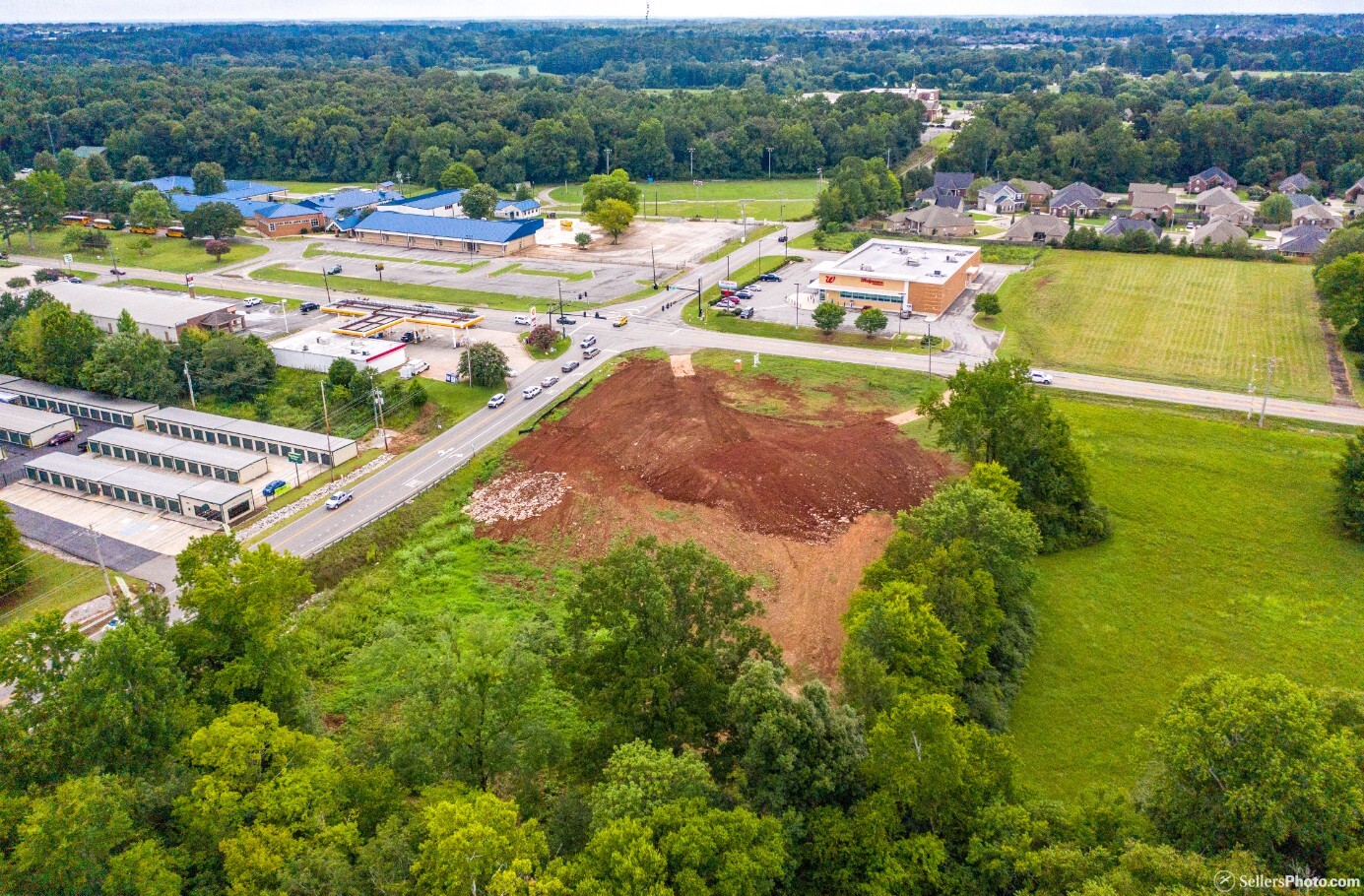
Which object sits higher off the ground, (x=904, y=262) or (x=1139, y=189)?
(x=1139, y=189)

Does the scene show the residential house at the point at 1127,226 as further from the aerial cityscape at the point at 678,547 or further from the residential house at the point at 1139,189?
the residential house at the point at 1139,189

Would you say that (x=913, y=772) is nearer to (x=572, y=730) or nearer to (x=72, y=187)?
(x=572, y=730)

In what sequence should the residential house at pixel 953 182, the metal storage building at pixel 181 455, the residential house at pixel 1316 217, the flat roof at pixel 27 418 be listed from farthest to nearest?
the residential house at pixel 953 182, the residential house at pixel 1316 217, the flat roof at pixel 27 418, the metal storage building at pixel 181 455

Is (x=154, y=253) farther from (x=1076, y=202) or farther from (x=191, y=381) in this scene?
(x=1076, y=202)

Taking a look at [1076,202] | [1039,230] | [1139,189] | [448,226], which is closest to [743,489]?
[448,226]

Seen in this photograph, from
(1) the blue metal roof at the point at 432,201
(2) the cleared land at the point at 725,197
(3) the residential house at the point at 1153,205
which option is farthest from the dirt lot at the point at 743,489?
(3) the residential house at the point at 1153,205

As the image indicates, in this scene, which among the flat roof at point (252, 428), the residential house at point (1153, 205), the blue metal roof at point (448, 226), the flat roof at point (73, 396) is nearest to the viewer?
the flat roof at point (252, 428)
